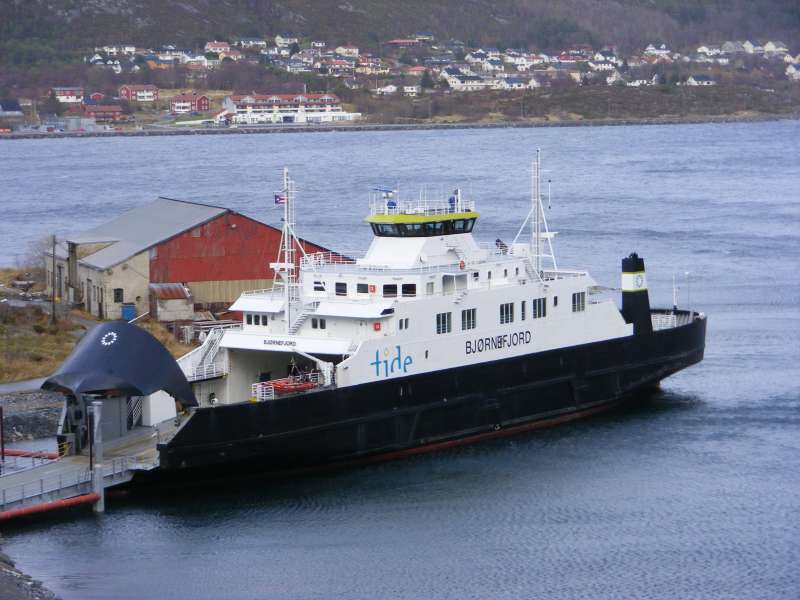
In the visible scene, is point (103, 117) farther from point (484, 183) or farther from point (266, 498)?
point (266, 498)

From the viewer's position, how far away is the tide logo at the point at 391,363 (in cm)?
3219

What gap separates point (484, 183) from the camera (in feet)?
335

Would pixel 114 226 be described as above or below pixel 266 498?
above

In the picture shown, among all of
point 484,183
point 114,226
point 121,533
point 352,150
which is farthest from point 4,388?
point 352,150

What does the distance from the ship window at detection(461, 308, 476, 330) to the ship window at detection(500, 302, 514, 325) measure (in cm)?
102

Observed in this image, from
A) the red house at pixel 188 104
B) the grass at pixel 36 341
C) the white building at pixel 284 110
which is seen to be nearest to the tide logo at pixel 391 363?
the grass at pixel 36 341

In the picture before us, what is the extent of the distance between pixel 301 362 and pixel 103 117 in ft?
517

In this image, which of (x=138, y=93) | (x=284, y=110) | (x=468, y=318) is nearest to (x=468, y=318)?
(x=468, y=318)

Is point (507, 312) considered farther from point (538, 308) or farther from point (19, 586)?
point (19, 586)

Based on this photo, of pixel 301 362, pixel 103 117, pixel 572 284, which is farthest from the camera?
pixel 103 117

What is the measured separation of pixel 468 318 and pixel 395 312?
2384mm

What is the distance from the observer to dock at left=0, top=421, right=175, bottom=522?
28094 millimetres

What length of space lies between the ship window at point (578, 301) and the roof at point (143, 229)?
1347 cm

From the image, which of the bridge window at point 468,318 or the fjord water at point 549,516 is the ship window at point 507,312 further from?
the fjord water at point 549,516
